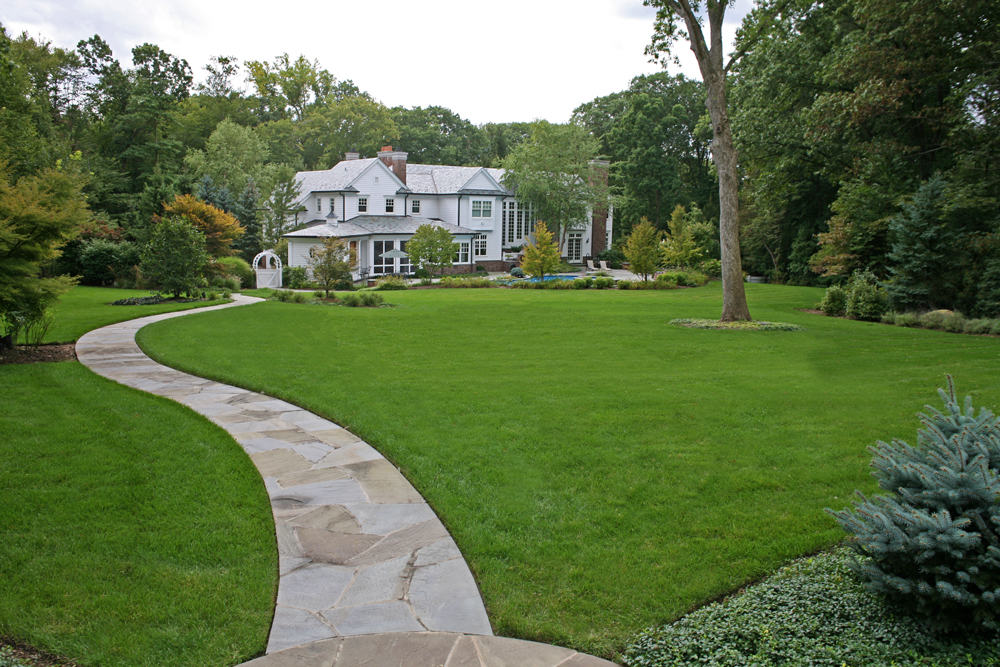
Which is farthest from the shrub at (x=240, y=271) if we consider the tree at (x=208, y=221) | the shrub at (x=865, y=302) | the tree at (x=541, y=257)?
the shrub at (x=865, y=302)

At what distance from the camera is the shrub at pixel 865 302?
17.9 m

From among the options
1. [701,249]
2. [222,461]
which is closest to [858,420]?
[222,461]

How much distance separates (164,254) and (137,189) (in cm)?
1842

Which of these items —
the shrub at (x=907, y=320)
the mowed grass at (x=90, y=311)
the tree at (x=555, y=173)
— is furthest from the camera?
the tree at (x=555, y=173)

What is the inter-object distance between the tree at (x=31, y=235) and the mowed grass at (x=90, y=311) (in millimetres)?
729

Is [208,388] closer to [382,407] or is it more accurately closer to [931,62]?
[382,407]

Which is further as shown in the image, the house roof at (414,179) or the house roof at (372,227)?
the house roof at (414,179)

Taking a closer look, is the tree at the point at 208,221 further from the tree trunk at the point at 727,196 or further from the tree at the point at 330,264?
the tree trunk at the point at 727,196

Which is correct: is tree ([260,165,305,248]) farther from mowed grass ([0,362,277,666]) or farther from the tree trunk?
mowed grass ([0,362,277,666])

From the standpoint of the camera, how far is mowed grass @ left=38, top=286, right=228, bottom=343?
13.0m

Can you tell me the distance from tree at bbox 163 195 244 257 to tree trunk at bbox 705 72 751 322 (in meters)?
20.0

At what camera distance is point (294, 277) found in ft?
95.7

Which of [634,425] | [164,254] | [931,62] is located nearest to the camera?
[634,425]

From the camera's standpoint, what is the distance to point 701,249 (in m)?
35.4
